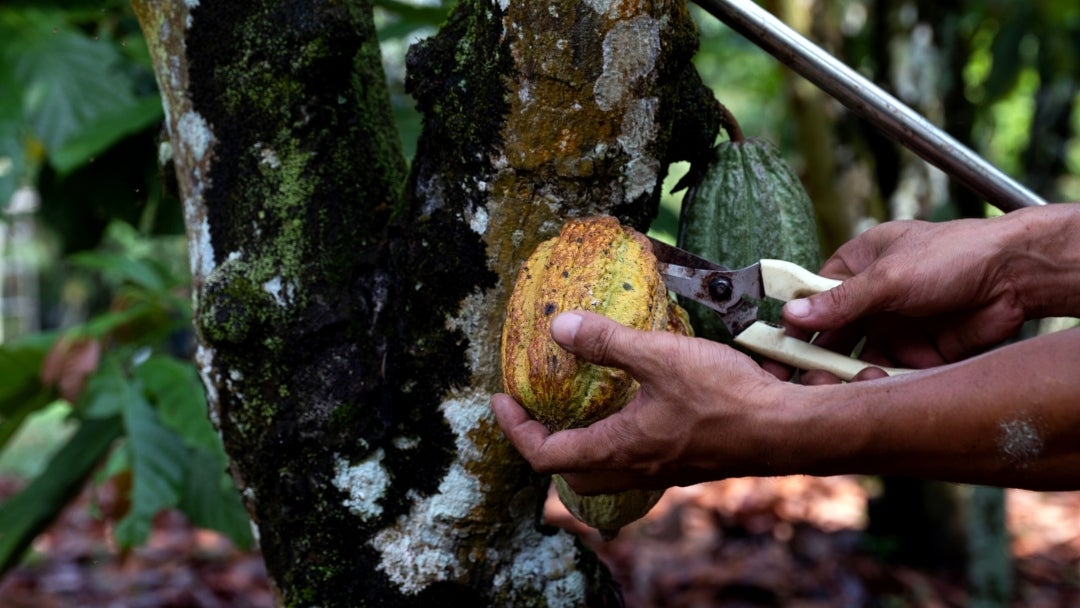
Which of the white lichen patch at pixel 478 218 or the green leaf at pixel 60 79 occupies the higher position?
the green leaf at pixel 60 79

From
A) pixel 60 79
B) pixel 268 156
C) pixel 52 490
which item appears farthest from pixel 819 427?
pixel 60 79

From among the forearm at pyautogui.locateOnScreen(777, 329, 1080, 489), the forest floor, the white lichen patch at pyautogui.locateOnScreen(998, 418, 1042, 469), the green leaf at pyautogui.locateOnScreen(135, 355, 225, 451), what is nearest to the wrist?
the forearm at pyautogui.locateOnScreen(777, 329, 1080, 489)

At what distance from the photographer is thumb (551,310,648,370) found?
36.2 inches

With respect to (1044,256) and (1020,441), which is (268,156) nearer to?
(1020,441)

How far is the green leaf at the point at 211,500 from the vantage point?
75.4 inches

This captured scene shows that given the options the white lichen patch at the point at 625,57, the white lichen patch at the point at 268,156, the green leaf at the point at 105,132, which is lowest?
the white lichen patch at the point at 625,57

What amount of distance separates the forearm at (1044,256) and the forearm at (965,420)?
1.20ft

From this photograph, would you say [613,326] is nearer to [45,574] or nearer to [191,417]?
[191,417]

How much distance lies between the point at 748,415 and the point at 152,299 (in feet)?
4.85

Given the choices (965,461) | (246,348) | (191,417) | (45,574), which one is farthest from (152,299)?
(45,574)

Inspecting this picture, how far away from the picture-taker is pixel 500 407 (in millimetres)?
1043

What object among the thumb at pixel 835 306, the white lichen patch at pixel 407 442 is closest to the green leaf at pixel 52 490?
Result: the white lichen patch at pixel 407 442

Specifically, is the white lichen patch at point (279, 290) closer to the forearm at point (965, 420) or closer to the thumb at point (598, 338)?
the thumb at point (598, 338)

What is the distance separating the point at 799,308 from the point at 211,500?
1337mm
